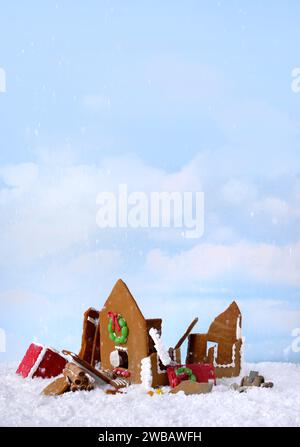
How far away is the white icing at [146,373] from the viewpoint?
656cm

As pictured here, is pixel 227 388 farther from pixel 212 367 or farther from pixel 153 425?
pixel 153 425

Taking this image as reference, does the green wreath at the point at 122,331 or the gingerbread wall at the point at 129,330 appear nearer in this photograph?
the gingerbread wall at the point at 129,330

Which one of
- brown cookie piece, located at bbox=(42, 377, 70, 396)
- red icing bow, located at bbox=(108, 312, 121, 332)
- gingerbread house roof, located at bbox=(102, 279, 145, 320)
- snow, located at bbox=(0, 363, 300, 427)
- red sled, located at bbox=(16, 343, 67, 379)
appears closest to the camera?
snow, located at bbox=(0, 363, 300, 427)

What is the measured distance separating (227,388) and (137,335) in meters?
1.21

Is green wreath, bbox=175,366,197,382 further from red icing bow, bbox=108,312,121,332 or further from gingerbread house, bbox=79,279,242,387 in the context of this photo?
red icing bow, bbox=108,312,121,332

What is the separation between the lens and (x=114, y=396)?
5.98m

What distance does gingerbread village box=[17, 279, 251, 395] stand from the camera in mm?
6531

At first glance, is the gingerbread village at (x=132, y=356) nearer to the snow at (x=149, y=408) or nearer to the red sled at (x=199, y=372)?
the red sled at (x=199, y=372)

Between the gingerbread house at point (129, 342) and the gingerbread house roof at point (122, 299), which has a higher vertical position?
the gingerbread house roof at point (122, 299)

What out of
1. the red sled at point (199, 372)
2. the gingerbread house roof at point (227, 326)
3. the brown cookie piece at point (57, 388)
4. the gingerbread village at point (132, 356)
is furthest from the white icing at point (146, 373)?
the gingerbread house roof at point (227, 326)

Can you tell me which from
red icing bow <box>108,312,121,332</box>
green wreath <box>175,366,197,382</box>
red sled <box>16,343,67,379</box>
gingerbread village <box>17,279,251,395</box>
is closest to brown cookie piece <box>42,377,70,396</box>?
gingerbread village <box>17,279,251,395</box>

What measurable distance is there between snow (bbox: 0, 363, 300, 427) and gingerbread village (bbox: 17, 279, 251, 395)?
0.18 m
